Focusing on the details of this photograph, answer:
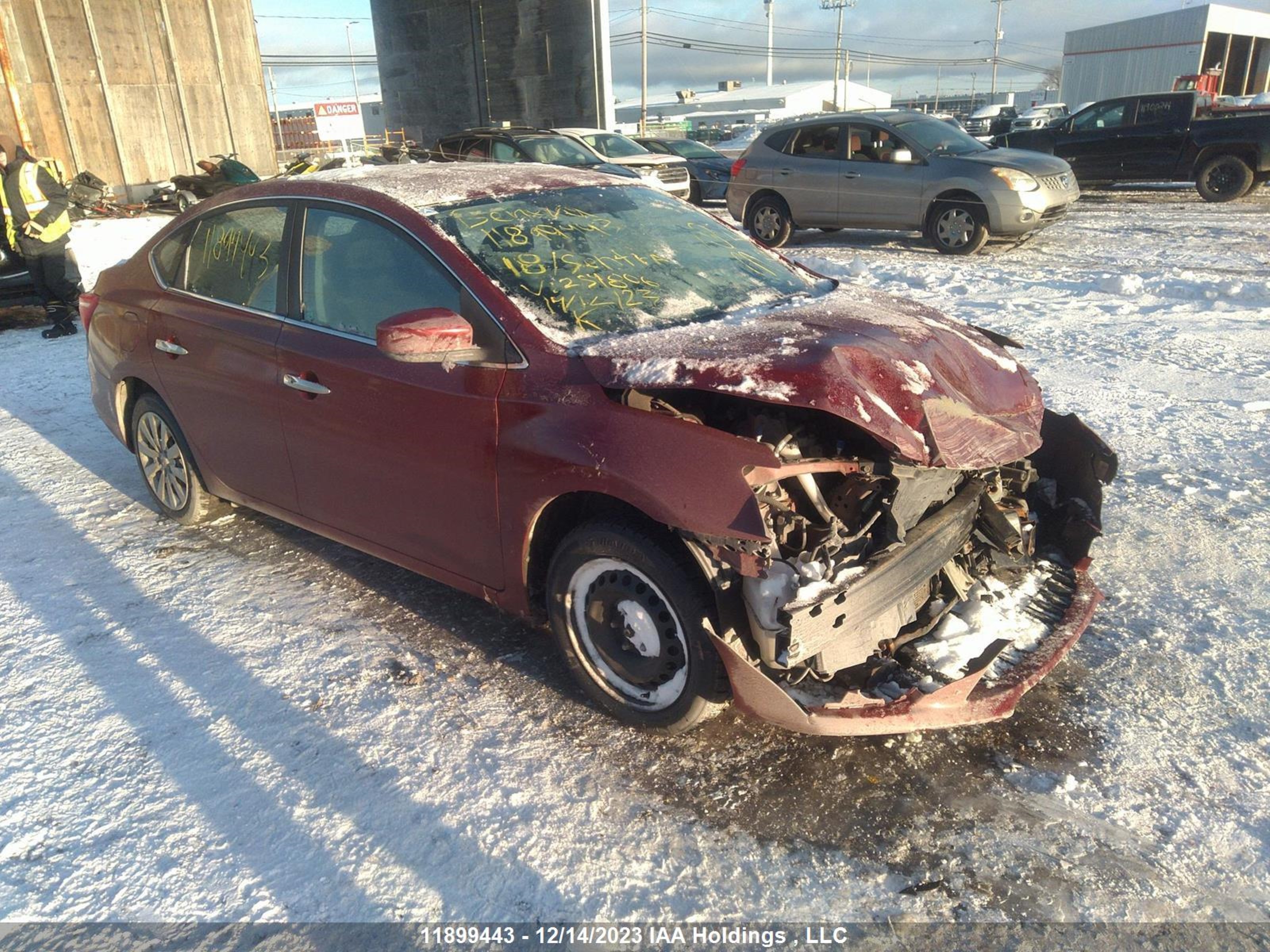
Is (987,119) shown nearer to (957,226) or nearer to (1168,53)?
(1168,53)

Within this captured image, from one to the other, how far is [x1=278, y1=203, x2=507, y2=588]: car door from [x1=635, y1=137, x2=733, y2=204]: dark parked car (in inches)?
596

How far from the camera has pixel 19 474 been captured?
549 centimetres

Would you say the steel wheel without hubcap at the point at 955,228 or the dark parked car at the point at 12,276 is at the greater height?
the dark parked car at the point at 12,276

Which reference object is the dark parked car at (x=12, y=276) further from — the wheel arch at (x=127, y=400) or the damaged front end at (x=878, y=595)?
the damaged front end at (x=878, y=595)

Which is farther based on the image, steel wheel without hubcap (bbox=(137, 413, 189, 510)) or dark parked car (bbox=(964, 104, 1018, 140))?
dark parked car (bbox=(964, 104, 1018, 140))

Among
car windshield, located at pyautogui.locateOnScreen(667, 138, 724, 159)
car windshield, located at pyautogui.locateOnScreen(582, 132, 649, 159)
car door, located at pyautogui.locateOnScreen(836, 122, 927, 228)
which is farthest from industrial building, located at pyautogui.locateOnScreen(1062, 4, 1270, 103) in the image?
car door, located at pyautogui.locateOnScreen(836, 122, 927, 228)

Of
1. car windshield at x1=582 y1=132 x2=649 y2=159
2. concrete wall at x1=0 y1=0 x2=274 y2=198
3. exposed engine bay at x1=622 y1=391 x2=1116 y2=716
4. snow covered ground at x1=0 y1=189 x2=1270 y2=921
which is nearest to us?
snow covered ground at x1=0 y1=189 x2=1270 y2=921

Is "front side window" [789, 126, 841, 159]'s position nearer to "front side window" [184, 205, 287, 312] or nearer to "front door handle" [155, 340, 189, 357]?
"front side window" [184, 205, 287, 312]

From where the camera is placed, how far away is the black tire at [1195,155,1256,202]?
14.6m

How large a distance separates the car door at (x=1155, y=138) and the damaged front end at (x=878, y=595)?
15052 mm

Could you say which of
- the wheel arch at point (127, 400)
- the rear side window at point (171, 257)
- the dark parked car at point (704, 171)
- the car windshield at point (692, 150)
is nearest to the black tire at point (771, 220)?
the dark parked car at point (704, 171)

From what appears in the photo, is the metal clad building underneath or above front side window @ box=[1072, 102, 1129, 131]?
above

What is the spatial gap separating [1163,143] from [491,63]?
64.4 feet

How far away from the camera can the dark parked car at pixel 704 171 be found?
18547mm
